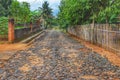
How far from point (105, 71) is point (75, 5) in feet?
69.4

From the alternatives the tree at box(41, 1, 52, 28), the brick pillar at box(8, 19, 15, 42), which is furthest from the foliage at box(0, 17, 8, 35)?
the tree at box(41, 1, 52, 28)

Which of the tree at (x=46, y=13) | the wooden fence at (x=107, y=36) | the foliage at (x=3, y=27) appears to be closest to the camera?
the wooden fence at (x=107, y=36)

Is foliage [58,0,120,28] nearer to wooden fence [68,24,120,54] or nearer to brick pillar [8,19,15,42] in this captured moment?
wooden fence [68,24,120,54]

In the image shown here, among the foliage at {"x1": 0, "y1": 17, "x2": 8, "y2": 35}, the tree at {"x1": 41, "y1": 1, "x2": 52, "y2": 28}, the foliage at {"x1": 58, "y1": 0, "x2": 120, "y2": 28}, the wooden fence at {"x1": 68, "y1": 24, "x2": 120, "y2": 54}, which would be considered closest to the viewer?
the wooden fence at {"x1": 68, "y1": 24, "x2": 120, "y2": 54}

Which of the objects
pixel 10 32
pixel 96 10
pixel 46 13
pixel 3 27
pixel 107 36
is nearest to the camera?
pixel 107 36

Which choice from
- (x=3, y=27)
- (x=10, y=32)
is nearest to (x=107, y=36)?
(x=10, y=32)

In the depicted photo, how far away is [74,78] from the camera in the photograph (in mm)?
10328

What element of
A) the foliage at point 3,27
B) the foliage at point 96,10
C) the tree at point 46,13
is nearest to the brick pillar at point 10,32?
the foliage at point 3,27

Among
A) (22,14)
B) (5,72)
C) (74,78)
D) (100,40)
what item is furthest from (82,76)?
(22,14)

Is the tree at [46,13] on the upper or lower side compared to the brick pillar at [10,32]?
upper

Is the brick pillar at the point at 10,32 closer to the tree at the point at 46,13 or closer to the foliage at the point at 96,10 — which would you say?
the foliage at the point at 96,10

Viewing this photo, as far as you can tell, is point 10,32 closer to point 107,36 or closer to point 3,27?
point 3,27

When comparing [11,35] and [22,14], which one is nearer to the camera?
[11,35]

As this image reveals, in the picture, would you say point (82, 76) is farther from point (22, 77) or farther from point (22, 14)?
point (22, 14)
